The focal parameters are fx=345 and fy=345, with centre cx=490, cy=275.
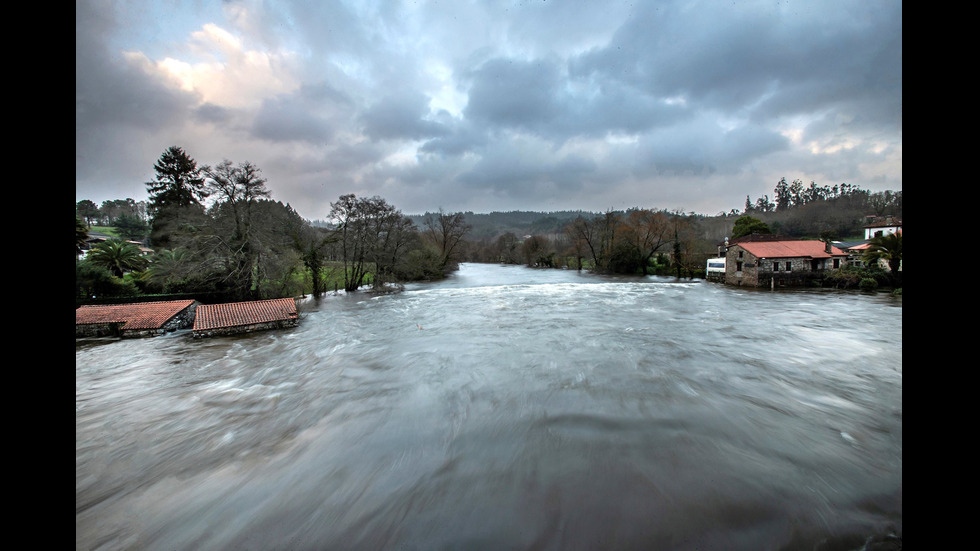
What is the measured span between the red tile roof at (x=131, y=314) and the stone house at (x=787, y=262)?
117 ft

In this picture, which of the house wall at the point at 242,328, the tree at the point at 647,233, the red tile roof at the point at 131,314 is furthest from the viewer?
the tree at the point at 647,233

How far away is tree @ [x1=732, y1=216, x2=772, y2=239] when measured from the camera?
3722cm

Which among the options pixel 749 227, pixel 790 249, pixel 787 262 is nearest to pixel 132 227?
pixel 787 262

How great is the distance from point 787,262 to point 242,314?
3451 centimetres

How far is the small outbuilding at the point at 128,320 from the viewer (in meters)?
12.9

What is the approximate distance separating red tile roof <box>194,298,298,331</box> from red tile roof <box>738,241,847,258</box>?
3167 centimetres

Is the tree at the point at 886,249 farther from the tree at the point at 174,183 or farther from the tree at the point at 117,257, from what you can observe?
the tree at the point at 174,183

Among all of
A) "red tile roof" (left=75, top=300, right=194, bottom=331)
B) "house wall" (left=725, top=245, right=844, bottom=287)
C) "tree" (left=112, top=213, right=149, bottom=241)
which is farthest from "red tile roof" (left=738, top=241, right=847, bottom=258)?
"tree" (left=112, top=213, right=149, bottom=241)

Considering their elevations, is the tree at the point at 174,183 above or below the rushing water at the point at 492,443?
above

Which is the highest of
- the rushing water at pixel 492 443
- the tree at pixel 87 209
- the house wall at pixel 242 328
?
the tree at pixel 87 209

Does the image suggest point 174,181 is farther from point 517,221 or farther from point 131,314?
point 517,221

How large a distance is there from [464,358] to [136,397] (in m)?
7.84

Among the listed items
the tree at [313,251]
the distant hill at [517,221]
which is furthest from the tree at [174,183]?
the distant hill at [517,221]
